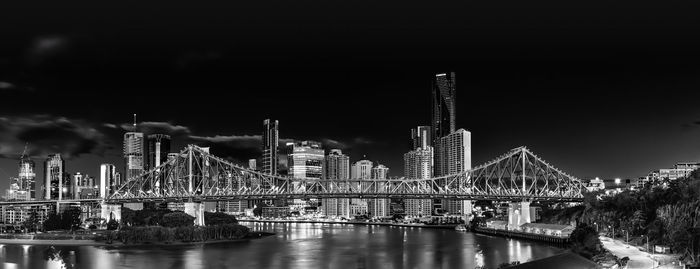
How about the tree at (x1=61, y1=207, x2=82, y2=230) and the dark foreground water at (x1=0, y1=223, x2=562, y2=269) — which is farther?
the tree at (x1=61, y1=207, x2=82, y2=230)

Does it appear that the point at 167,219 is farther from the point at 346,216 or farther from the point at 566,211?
the point at 346,216

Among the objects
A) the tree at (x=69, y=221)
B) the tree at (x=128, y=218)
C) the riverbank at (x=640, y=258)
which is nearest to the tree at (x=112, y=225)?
the tree at (x=128, y=218)

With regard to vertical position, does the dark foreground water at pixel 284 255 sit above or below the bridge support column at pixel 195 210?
below

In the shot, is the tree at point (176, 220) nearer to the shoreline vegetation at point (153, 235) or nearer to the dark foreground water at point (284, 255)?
the shoreline vegetation at point (153, 235)

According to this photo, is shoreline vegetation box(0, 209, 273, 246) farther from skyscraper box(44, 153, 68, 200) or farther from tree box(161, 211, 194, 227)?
skyscraper box(44, 153, 68, 200)

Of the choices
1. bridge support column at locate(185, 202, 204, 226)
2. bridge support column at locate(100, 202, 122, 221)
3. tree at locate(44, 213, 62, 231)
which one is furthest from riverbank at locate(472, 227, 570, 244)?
tree at locate(44, 213, 62, 231)

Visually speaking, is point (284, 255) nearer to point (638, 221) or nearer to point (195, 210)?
point (638, 221)
